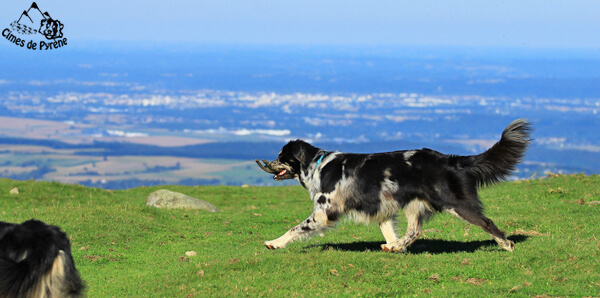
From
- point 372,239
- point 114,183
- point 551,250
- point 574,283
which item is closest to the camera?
point 574,283

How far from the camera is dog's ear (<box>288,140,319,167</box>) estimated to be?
14.3 metres

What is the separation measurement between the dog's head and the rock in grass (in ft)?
32.9

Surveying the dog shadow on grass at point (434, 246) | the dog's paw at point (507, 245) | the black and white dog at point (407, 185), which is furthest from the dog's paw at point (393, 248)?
the dog's paw at point (507, 245)

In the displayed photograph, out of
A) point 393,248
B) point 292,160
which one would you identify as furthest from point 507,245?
point 292,160

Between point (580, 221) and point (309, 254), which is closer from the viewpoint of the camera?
point (309, 254)

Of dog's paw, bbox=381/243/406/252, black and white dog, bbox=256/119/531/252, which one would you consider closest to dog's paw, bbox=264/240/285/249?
black and white dog, bbox=256/119/531/252

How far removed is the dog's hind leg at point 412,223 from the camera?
1301 cm

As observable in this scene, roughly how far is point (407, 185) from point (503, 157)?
216 cm

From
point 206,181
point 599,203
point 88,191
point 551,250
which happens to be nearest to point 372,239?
point 551,250

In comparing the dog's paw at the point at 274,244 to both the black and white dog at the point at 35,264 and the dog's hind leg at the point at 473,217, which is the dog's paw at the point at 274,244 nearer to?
the dog's hind leg at the point at 473,217

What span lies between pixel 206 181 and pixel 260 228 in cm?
15716

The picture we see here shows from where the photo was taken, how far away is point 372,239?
1625cm

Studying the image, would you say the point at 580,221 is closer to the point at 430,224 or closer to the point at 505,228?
the point at 505,228

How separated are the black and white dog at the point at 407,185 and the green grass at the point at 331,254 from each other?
69 centimetres
